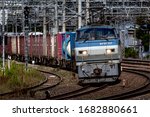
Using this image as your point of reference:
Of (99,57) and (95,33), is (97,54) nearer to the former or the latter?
(99,57)

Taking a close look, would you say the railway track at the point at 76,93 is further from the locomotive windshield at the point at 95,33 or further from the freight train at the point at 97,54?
the locomotive windshield at the point at 95,33

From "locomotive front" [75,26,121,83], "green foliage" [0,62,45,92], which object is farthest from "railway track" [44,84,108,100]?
"green foliage" [0,62,45,92]

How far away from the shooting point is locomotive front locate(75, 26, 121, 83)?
1731 centimetres

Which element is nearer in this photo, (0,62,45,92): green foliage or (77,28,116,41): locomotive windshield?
(77,28,116,41): locomotive windshield

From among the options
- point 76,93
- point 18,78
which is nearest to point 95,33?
point 76,93

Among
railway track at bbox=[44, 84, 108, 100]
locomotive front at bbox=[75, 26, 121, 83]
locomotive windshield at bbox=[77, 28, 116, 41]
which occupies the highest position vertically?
locomotive windshield at bbox=[77, 28, 116, 41]

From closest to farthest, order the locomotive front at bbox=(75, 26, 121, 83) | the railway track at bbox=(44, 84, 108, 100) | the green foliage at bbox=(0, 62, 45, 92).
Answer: the railway track at bbox=(44, 84, 108, 100) < the locomotive front at bbox=(75, 26, 121, 83) < the green foliage at bbox=(0, 62, 45, 92)

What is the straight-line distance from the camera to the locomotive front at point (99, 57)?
56.8 feet

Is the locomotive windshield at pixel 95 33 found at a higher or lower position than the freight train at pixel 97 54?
higher

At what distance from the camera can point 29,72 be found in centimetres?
2322

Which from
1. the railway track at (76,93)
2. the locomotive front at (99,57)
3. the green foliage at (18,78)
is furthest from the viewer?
the green foliage at (18,78)

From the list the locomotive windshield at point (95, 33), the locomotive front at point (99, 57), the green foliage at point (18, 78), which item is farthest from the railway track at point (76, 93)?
the green foliage at point (18, 78)

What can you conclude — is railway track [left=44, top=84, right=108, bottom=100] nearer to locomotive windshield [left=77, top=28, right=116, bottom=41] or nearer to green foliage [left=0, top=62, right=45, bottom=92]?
locomotive windshield [left=77, top=28, right=116, bottom=41]

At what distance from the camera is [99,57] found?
56.9 ft
